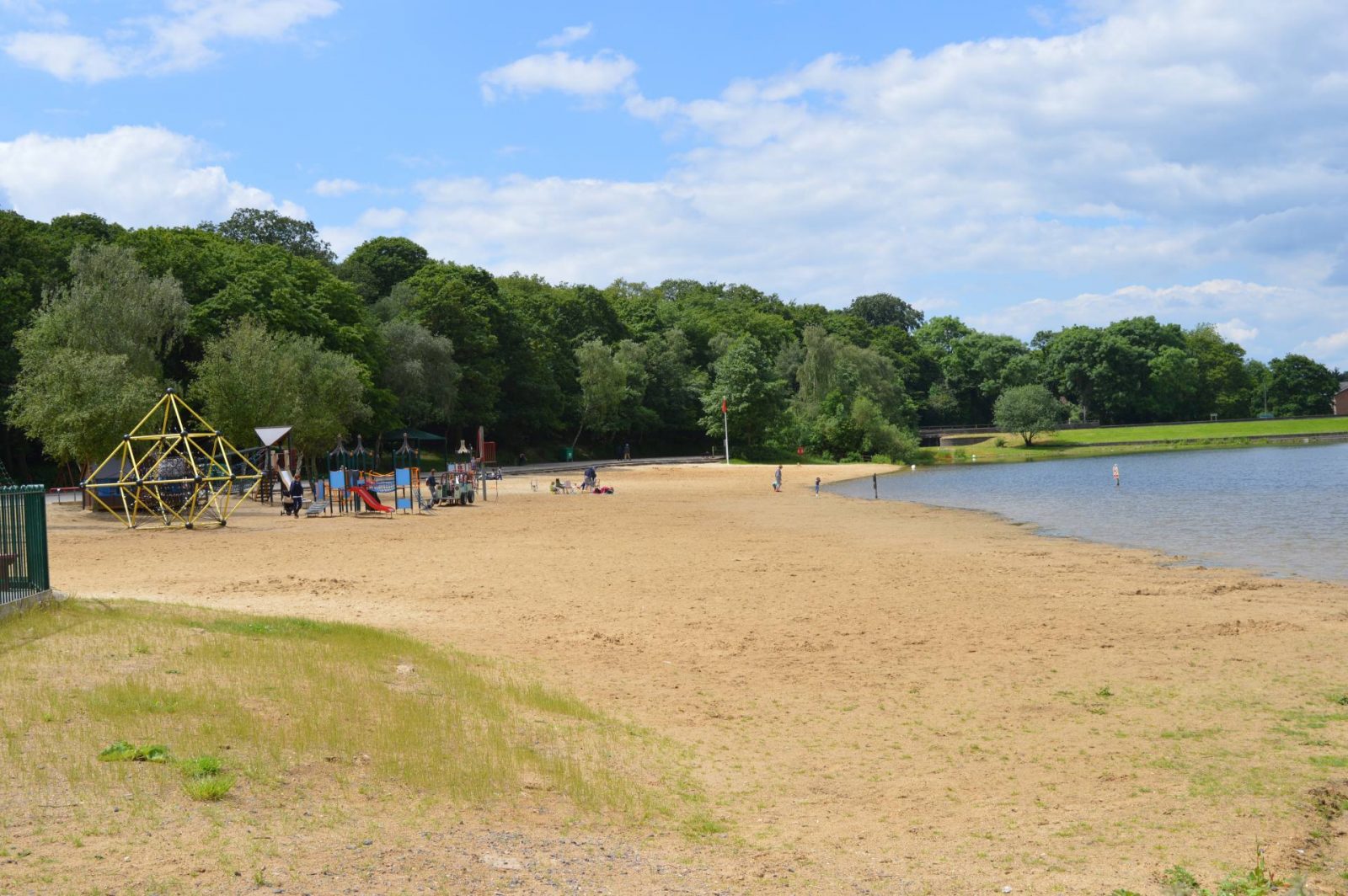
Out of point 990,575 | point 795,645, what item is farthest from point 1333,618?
point 795,645

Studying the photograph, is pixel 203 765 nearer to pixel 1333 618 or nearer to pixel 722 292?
pixel 1333 618

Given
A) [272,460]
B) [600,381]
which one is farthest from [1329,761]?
[600,381]

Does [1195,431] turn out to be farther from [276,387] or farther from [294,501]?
[294,501]

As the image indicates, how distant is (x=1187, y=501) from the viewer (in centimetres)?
4159

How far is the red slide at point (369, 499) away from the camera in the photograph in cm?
3762

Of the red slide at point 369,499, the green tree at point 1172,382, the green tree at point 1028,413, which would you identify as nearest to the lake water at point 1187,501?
the red slide at point 369,499

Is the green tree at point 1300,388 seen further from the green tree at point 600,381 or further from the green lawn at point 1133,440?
the green tree at point 600,381

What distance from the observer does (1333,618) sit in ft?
51.5

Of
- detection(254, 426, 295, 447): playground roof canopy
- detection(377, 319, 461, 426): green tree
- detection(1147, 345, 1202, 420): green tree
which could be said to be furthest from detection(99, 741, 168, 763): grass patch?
detection(1147, 345, 1202, 420): green tree

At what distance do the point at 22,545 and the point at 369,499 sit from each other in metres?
25.0

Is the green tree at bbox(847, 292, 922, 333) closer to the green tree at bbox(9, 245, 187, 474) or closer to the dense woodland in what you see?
the dense woodland

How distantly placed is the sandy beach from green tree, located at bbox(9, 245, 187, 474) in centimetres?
838

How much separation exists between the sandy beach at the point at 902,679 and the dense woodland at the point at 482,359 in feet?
62.5

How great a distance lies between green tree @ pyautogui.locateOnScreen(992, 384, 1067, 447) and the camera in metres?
107
